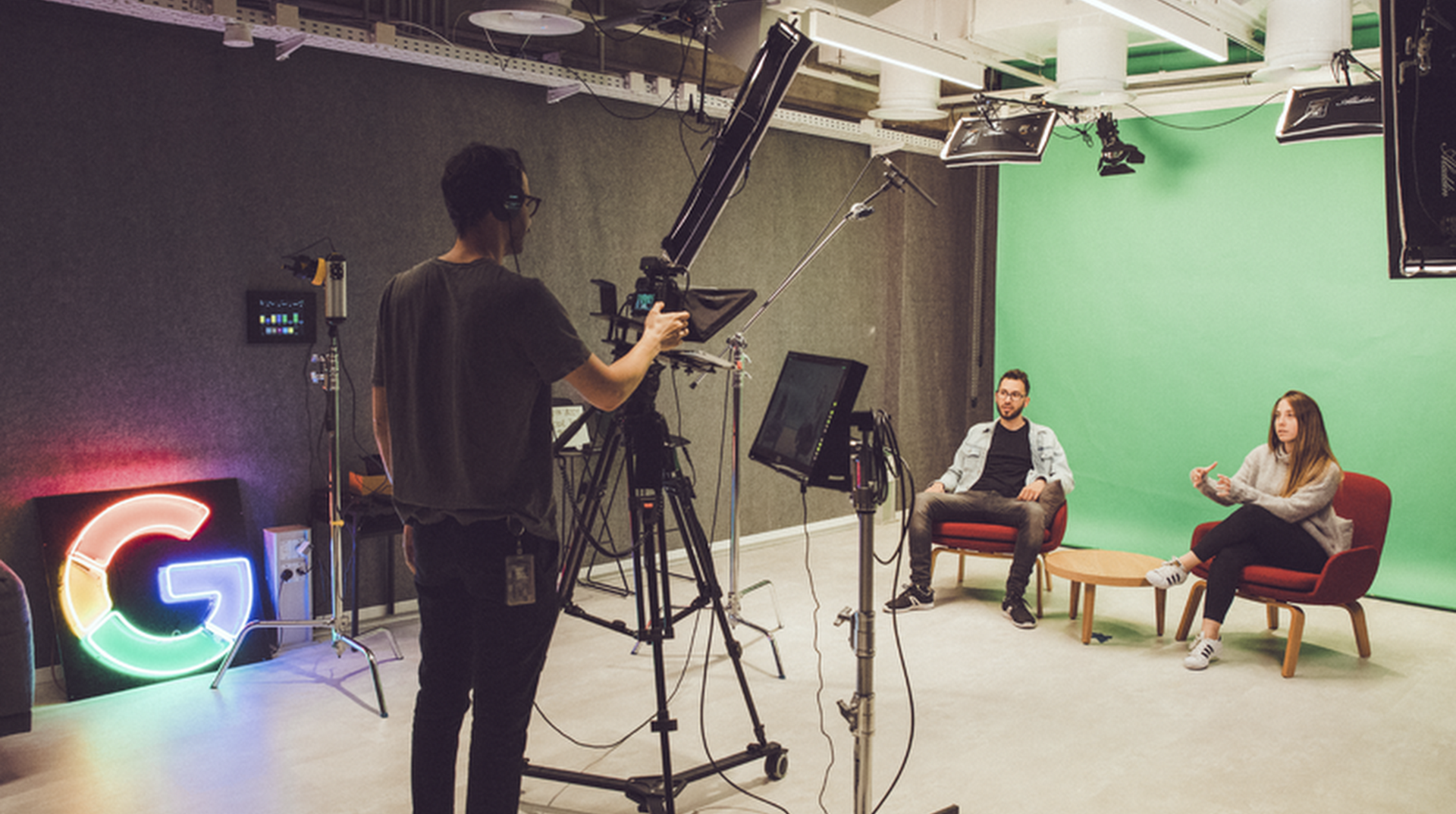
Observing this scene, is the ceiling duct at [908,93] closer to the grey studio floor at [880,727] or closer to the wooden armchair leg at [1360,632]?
the grey studio floor at [880,727]

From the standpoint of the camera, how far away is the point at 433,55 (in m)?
4.36

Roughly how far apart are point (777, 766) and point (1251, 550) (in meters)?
2.47

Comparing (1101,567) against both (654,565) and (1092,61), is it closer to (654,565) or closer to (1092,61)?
(1092,61)

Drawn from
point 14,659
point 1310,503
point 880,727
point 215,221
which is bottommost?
point 880,727

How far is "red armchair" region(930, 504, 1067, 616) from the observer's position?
5.01 meters

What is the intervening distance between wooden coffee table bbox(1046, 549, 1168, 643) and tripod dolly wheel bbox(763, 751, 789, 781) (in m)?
1.95

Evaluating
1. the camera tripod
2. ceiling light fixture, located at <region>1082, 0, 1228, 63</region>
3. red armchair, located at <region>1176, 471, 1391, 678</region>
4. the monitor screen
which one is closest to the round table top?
red armchair, located at <region>1176, 471, 1391, 678</region>

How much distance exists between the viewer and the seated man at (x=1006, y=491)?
16.4 feet

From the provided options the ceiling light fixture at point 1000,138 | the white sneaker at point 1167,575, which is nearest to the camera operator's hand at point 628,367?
the white sneaker at point 1167,575

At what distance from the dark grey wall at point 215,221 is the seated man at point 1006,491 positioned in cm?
156

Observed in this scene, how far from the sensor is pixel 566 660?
13.7 ft

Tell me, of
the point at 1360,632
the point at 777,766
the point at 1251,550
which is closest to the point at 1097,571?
the point at 1251,550

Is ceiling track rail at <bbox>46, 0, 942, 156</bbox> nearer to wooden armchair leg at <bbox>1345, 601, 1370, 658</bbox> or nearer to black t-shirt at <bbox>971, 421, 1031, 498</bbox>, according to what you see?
black t-shirt at <bbox>971, 421, 1031, 498</bbox>

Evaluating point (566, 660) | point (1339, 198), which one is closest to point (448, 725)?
point (566, 660)
